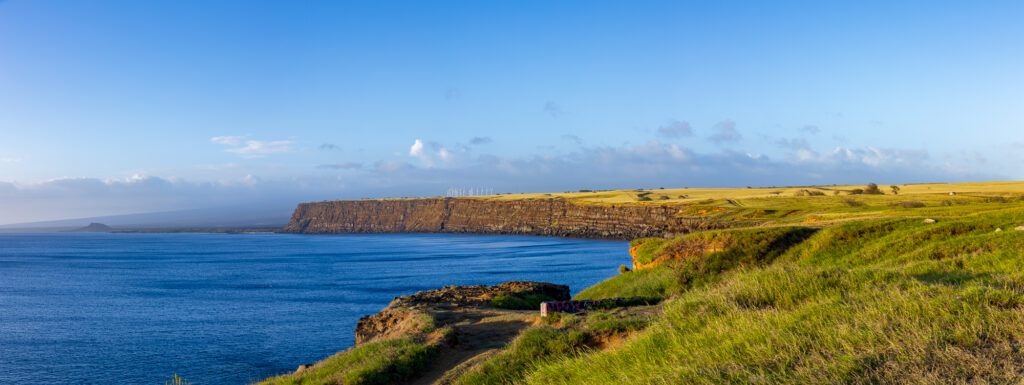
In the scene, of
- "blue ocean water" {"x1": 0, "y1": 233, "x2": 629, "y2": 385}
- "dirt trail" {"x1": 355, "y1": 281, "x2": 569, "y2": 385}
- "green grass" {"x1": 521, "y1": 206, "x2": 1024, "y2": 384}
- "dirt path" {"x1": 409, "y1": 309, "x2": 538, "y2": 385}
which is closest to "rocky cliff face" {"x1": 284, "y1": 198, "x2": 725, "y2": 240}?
"blue ocean water" {"x1": 0, "y1": 233, "x2": 629, "y2": 385}

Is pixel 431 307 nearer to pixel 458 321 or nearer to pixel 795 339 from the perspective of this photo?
pixel 458 321

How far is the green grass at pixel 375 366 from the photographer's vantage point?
12258 mm

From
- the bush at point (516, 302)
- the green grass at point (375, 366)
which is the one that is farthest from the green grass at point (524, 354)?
the bush at point (516, 302)

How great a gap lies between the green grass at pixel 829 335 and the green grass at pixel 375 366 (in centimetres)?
500

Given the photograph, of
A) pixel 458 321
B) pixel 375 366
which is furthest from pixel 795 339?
pixel 458 321

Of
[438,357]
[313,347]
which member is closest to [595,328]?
[438,357]

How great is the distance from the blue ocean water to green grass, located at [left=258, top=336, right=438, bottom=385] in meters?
12.9

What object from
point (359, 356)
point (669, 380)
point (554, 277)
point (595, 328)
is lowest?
point (554, 277)

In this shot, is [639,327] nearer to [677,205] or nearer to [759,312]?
[759,312]

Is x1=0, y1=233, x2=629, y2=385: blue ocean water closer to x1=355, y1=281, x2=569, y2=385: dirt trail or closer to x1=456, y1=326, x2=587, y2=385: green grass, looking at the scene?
x1=355, y1=281, x2=569, y2=385: dirt trail

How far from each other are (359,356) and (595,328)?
587 centimetres

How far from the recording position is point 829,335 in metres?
6.41

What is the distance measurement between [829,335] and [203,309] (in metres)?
46.3

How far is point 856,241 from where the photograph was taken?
25750mm
